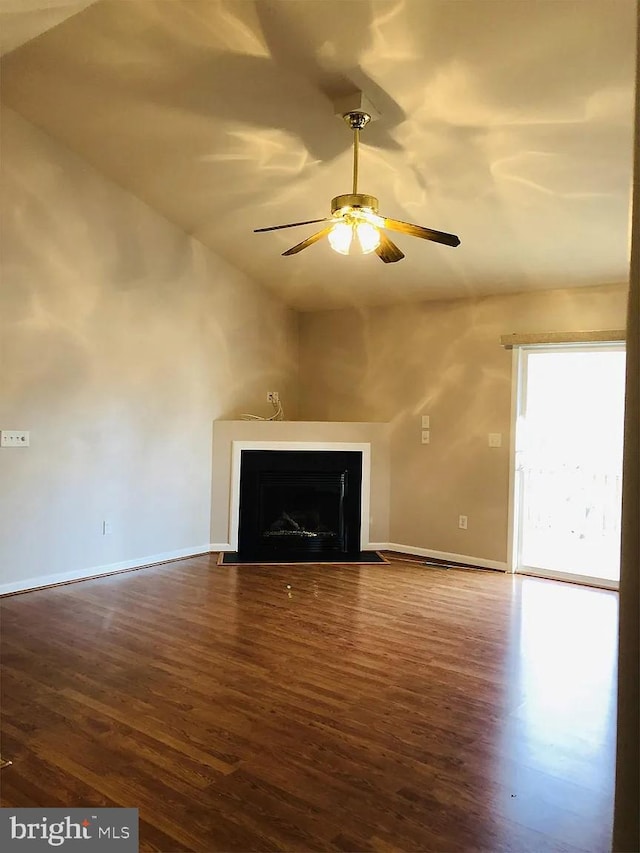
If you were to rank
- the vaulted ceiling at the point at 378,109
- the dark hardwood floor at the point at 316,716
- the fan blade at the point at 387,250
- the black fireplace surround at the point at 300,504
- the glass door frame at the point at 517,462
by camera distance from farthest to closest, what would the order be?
the black fireplace surround at the point at 300,504, the glass door frame at the point at 517,462, the fan blade at the point at 387,250, the vaulted ceiling at the point at 378,109, the dark hardwood floor at the point at 316,716

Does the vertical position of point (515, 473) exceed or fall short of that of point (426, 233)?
it falls short

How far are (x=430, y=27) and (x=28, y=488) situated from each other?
3.70 m

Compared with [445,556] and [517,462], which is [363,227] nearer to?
[517,462]

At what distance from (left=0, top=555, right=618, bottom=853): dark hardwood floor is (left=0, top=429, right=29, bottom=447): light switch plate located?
1.03 m

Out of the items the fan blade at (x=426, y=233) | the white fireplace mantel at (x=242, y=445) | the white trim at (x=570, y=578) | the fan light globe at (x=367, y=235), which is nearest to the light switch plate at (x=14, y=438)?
the white fireplace mantel at (x=242, y=445)

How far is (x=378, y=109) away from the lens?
11.0 feet

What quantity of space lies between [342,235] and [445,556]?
139 inches

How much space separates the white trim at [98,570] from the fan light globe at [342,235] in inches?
125

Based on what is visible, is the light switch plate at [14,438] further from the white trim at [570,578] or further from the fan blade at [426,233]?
the white trim at [570,578]

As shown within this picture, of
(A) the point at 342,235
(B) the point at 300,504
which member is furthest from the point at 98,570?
(A) the point at 342,235

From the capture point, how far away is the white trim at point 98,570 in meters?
4.44

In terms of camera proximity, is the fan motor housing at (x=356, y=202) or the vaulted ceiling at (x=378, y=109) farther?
the fan motor housing at (x=356, y=202)

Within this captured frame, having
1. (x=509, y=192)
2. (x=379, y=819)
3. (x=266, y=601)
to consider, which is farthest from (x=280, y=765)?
(x=509, y=192)

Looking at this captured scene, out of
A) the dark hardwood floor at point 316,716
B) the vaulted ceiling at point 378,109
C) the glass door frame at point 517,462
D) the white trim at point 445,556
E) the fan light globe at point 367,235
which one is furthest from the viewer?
the white trim at point 445,556
